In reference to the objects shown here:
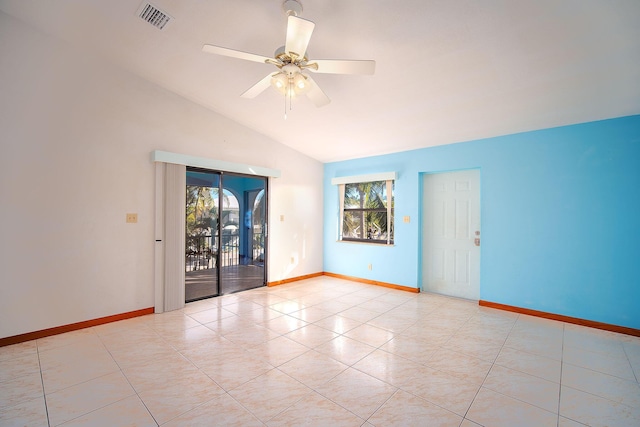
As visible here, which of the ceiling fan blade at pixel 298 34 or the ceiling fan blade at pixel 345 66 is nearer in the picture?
the ceiling fan blade at pixel 298 34

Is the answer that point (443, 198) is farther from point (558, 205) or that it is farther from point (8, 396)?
point (8, 396)

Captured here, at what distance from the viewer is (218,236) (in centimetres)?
457

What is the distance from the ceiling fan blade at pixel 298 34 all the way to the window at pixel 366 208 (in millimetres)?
3478

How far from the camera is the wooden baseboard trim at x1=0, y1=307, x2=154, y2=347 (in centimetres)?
286

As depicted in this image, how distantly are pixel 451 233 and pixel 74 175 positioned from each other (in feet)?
17.8

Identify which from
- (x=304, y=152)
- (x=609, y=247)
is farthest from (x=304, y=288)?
(x=609, y=247)

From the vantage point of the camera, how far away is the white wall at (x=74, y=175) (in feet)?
9.41

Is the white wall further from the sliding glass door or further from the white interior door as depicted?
the white interior door

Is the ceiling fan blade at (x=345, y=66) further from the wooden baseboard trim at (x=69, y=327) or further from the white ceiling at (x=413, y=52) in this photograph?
the wooden baseboard trim at (x=69, y=327)

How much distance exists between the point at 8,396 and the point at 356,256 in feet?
15.9

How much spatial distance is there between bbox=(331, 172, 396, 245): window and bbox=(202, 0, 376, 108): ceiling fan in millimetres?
3144

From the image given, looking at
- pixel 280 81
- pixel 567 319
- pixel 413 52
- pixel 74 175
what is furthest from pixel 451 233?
pixel 74 175

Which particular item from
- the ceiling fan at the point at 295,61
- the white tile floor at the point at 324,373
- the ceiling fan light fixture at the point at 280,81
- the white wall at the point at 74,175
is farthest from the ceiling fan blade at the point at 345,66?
the white wall at the point at 74,175

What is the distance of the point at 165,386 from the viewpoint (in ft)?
7.18
